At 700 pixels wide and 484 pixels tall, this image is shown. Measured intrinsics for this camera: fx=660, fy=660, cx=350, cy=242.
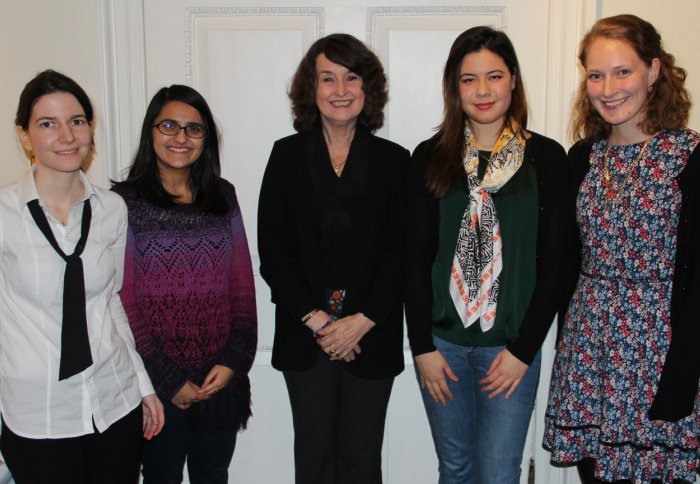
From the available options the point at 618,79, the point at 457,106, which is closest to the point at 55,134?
the point at 457,106

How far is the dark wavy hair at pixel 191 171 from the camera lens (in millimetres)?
1894

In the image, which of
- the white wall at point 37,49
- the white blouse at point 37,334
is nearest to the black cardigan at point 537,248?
the white blouse at point 37,334

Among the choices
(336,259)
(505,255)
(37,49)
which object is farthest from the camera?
(37,49)

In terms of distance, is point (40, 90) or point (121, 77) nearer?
point (40, 90)

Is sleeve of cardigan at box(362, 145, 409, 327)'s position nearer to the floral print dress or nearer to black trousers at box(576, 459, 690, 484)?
the floral print dress

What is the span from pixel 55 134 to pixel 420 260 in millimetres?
994

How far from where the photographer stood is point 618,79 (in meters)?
1.72

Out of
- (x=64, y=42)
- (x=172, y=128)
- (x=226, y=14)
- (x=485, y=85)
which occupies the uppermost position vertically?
(x=226, y=14)

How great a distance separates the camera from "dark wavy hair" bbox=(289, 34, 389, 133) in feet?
6.35

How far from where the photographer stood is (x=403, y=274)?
194 centimetres

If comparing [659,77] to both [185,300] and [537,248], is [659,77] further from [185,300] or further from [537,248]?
[185,300]

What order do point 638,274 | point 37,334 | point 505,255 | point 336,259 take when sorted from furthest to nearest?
1. point 336,259
2. point 505,255
3. point 638,274
4. point 37,334

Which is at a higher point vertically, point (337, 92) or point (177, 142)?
point (337, 92)

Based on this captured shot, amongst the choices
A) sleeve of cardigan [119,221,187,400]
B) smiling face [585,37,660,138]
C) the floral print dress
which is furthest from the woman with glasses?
smiling face [585,37,660,138]
